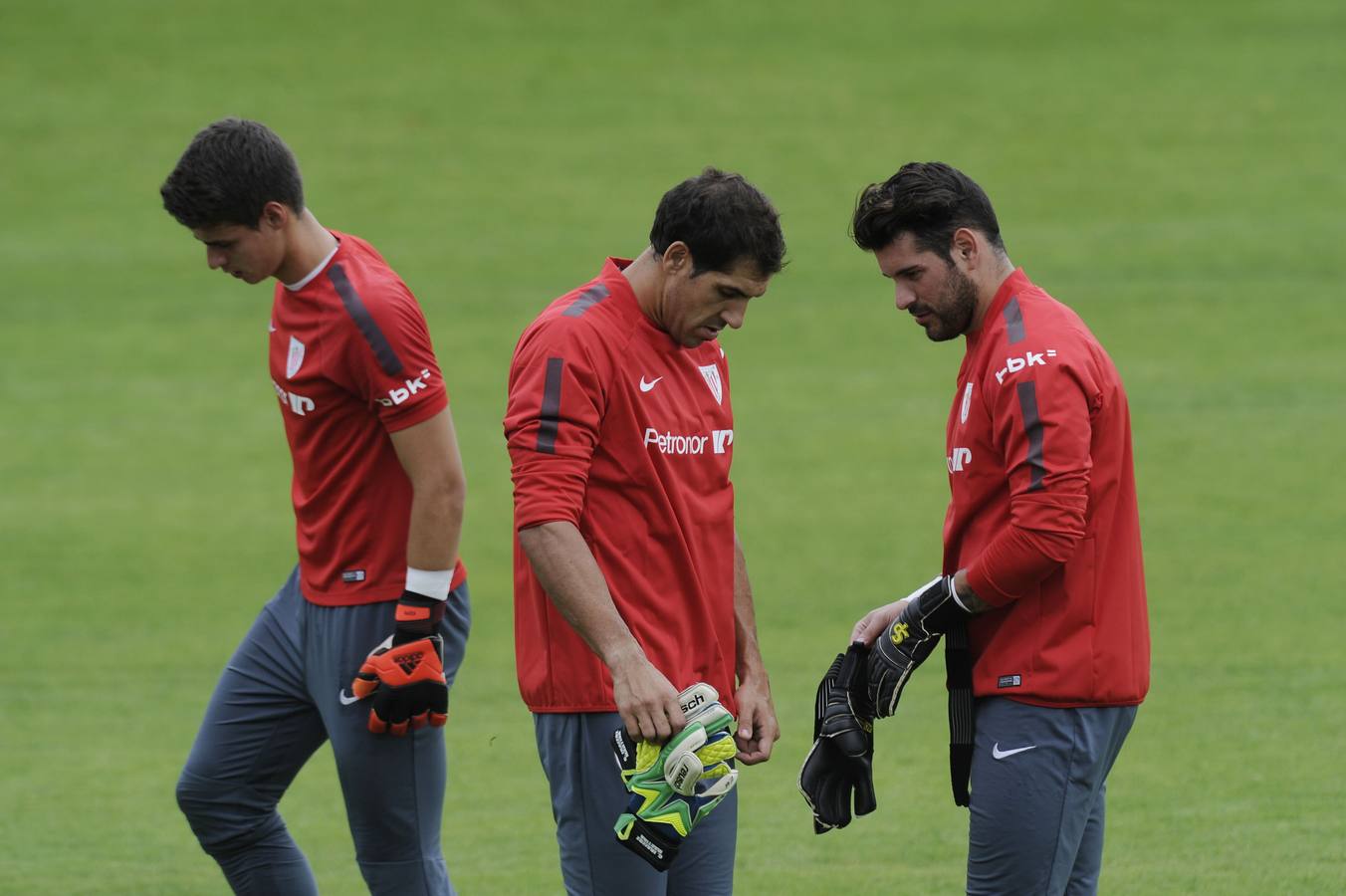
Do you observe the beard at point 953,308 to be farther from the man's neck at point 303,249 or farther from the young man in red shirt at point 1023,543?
the man's neck at point 303,249

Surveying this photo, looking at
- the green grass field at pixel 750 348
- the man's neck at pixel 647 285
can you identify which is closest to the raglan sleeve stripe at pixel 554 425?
the man's neck at pixel 647 285

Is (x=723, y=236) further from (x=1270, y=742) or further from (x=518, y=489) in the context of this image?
(x=1270, y=742)

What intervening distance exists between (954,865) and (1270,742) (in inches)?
79.8

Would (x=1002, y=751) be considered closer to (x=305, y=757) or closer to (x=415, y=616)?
(x=415, y=616)

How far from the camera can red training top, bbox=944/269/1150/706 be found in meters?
4.02

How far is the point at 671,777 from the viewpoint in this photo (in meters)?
3.95

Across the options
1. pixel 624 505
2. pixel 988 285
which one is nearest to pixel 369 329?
pixel 624 505

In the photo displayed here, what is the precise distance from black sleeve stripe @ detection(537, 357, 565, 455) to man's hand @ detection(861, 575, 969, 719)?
38.6 inches

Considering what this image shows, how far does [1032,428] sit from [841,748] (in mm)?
1028

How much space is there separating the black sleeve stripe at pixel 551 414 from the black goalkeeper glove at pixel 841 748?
105cm

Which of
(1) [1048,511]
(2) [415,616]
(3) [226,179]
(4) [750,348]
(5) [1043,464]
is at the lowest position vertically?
(2) [415,616]

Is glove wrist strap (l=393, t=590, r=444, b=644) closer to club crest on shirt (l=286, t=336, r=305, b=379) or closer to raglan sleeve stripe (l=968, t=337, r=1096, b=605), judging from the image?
club crest on shirt (l=286, t=336, r=305, b=379)

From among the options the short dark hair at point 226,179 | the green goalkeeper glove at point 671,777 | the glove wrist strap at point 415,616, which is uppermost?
the short dark hair at point 226,179

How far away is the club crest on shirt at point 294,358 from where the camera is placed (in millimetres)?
4793
